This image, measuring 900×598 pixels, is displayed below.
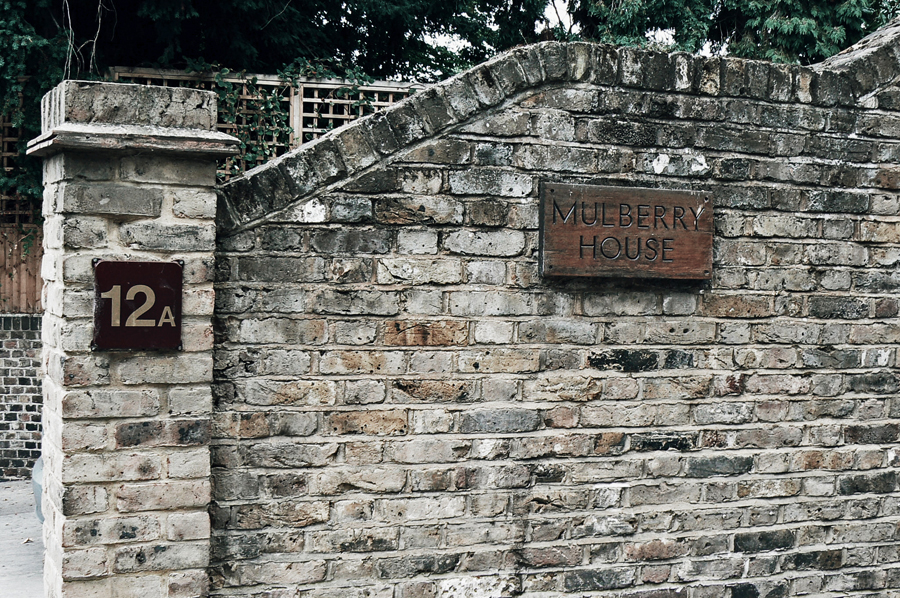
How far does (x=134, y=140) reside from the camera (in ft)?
9.95

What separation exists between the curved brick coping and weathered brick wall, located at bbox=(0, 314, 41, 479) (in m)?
6.17

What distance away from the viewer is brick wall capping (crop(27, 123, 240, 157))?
9.76 feet

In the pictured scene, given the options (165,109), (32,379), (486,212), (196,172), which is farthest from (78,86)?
(32,379)

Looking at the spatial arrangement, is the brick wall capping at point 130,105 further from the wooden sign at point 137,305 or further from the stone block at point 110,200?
the wooden sign at point 137,305

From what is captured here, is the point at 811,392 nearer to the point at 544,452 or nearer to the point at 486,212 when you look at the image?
the point at 544,452

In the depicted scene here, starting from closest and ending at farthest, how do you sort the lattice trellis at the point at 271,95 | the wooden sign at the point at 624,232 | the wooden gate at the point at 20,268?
1. the wooden sign at the point at 624,232
2. the lattice trellis at the point at 271,95
3. the wooden gate at the point at 20,268

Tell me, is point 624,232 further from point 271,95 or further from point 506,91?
point 271,95

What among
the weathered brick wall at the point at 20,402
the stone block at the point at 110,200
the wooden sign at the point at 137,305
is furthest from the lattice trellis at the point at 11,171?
the wooden sign at the point at 137,305

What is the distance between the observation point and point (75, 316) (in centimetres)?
303

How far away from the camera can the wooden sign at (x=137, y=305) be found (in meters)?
3.05

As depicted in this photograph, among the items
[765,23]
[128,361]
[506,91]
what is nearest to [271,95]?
[506,91]

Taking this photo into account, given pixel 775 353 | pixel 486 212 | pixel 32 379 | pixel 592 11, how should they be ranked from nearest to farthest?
pixel 486 212 → pixel 775 353 → pixel 32 379 → pixel 592 11

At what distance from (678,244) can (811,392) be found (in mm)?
1080

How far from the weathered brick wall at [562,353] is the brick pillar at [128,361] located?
222 millimetres
